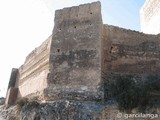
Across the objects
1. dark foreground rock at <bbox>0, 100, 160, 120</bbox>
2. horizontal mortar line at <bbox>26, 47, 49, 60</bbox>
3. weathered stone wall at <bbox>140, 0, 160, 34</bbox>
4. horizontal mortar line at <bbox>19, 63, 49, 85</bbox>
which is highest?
weathered stone wall at <bbox>140, 0, 160, 34</bbox>

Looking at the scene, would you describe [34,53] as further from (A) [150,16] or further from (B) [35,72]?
(A) [150,16]

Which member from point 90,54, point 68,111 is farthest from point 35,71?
point 68,111

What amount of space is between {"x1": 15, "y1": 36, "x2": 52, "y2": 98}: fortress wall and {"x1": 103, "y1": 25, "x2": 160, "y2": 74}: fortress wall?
2.41m

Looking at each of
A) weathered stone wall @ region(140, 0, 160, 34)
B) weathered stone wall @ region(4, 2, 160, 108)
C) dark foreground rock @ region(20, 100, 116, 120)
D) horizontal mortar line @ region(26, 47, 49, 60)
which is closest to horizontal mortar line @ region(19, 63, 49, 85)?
weathered stone wall @ region(4, 2, 160, 108)

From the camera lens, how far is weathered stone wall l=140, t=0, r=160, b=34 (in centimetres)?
1265

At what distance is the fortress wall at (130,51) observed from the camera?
9.07m

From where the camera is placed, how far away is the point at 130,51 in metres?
9.31

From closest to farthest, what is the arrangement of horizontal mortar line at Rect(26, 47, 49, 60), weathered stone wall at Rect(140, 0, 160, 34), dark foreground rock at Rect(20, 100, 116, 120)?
dark foreground rock at Rect(20, 100, 116, 120), horizontal mortar line at Rect(26, 47, 49, 60), weathered stone wall at Rect(140, 0, 160, 34)

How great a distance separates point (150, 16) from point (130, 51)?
495cm

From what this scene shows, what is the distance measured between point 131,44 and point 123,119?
9.38 feet

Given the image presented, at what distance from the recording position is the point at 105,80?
27.8ft

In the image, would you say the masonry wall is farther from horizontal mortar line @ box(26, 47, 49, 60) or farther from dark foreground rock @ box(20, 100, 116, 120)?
horizontal mortar line @ box(26, 47, 49, 60)

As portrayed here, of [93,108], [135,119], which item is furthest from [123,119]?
[93,108]

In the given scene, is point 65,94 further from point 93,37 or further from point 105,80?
point 93,37
